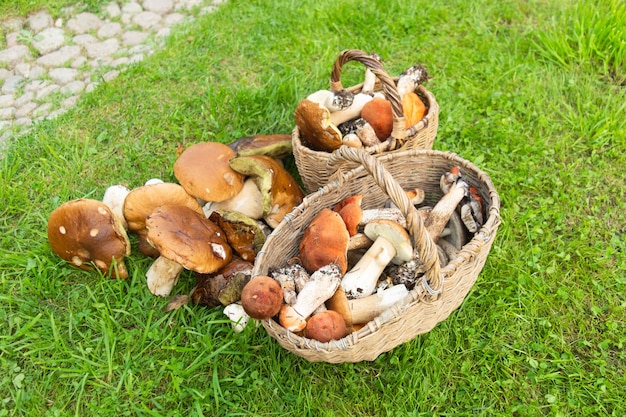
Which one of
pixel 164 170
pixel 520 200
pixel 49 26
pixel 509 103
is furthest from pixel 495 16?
pixel 49 26

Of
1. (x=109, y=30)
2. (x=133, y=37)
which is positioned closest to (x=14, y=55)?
(x=109, y=30)

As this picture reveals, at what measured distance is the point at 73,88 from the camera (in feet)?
14.0

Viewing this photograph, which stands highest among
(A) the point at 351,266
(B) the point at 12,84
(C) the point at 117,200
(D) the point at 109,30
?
(D) the point at 109,30

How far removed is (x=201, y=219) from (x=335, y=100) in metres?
1.06

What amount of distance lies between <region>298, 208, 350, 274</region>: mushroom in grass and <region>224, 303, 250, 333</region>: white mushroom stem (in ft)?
1.51

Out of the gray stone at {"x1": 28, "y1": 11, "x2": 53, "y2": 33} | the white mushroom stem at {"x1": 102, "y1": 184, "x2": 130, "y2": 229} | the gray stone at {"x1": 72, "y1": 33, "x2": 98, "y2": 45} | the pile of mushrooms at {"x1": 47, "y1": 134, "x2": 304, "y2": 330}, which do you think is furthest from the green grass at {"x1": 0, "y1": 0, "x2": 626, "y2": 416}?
the gray stone at {"x1": 28, "y1": 11, "x2": 53, "y2": 33}

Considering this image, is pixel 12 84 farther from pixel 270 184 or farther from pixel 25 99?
pixel 270 184

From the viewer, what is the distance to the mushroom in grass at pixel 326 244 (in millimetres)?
2391

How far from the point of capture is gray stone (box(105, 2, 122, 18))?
498 cm

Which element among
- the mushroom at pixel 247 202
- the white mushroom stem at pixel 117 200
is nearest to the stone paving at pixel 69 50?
the white mushroom stem at pixel 117 200

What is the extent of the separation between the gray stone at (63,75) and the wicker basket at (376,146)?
2495mm

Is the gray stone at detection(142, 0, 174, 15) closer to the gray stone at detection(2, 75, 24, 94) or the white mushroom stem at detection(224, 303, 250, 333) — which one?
the gray stone at detection(2, 75, 24, 94)

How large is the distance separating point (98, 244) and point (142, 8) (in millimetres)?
3290

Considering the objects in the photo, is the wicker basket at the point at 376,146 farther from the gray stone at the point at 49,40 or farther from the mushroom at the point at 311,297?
the gray stone at the point at 49,40
